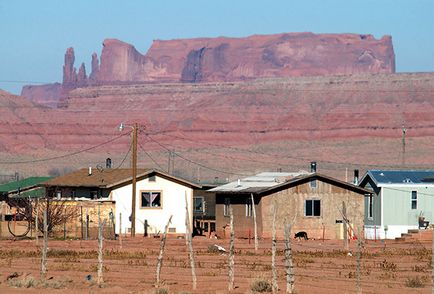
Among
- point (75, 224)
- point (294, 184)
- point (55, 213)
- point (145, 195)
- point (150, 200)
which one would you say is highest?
point (294, 184)

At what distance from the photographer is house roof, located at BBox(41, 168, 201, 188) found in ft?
216

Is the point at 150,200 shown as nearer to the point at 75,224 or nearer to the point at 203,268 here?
the point at 75,224

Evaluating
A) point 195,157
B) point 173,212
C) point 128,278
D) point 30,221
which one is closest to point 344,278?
point 128,278

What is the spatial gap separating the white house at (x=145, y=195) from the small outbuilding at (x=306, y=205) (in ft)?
10.9

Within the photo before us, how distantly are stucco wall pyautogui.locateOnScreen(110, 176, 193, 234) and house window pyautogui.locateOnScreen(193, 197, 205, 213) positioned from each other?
25.8 ft

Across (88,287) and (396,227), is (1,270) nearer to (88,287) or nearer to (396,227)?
(88,287)

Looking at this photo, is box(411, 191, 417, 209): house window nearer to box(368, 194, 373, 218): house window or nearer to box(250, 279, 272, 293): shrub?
box(368, 194, 373, 218): house window

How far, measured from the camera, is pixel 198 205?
249 feet

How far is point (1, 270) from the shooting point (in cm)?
4028

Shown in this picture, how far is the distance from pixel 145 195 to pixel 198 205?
1012 cm

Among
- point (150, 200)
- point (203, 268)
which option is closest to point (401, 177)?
point (150, 200)

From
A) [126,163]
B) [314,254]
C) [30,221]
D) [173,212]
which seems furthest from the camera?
[126,163]

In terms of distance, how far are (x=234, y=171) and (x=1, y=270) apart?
138643mm

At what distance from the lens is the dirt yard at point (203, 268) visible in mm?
35281
